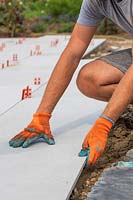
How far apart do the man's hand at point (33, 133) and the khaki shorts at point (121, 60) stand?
0.61 meters

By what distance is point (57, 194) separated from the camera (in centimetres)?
258

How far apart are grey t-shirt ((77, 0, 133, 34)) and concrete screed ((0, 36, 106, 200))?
80 cm

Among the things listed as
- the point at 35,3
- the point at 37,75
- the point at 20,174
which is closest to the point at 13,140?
the point at 20,174

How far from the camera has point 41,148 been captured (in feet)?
10.7

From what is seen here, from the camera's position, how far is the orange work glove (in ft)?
9.52

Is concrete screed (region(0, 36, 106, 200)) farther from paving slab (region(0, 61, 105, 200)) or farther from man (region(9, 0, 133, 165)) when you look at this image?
man (region(9, 0, 133, 165))

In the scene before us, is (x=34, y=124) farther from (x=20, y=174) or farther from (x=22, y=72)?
(x=22, y=72)

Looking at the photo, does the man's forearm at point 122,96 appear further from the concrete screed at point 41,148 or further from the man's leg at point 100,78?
the man's leg at point 100,78

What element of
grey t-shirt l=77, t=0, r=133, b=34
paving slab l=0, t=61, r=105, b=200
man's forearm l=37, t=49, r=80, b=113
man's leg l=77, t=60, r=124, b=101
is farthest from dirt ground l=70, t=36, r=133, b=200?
grey t-shirt l=77, t=0, r=133, b=34

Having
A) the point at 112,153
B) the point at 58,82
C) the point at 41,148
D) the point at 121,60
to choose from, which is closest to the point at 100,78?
the point at 121,60

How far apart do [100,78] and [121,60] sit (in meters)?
0.20

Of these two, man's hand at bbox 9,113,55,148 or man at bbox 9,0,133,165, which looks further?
man's hand at bbox 9,113,55,148

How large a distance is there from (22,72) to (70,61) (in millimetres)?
3350

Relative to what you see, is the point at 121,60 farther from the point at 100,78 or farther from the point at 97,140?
the point at 97,140
